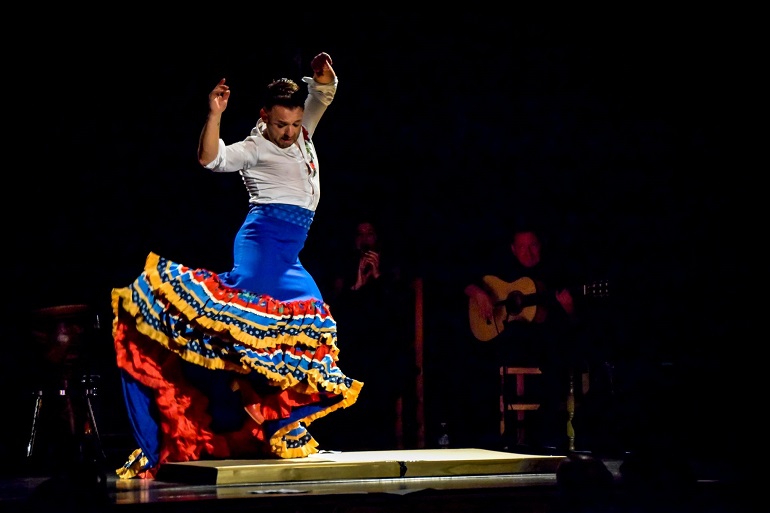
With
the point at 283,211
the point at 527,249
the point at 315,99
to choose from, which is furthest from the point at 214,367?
the point at 527,249

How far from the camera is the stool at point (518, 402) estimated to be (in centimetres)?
572

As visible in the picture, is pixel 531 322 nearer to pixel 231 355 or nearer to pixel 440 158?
pixel 440 158

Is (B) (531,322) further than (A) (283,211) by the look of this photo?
Yes

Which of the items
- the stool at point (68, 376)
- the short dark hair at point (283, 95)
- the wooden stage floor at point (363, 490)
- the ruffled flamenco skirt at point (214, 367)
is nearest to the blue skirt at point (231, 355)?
the ruffled flamenco skirt at point (214, 367)

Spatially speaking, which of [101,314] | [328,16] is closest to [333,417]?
[101,314]

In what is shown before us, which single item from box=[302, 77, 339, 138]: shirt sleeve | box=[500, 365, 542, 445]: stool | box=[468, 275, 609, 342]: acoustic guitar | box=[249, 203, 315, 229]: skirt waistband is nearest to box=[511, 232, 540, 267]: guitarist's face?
box=[468, 275, 609, 342]: acoustic guitar

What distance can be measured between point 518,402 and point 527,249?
0.90m

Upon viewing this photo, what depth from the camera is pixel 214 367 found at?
3488 millimetres

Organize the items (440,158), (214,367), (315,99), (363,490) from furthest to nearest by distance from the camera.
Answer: (440,158) → (315,99) → (214,367) → (363,490)

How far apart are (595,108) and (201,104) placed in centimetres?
239

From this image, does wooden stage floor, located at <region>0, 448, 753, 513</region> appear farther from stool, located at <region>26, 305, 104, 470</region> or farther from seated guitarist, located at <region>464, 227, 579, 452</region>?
seated guitarist, located at <region>464, 227, 579, 452</region>

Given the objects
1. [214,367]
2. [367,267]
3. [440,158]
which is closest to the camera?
[214,367]

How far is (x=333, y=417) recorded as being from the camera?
5.79 metres

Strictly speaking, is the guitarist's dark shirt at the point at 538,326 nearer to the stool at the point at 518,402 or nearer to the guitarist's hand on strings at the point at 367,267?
the stool at the point at 518,402
